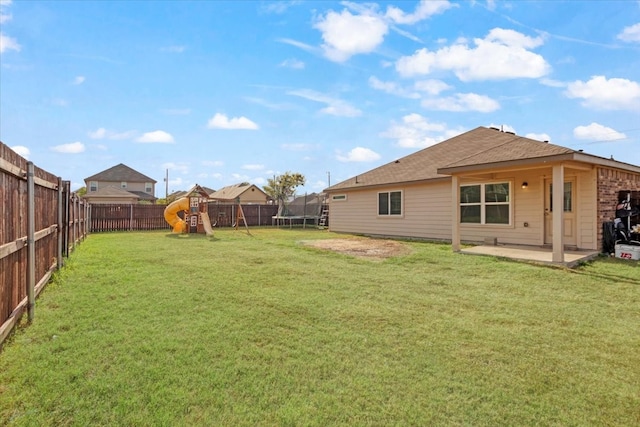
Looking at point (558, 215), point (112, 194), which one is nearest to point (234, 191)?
point (112, 194)

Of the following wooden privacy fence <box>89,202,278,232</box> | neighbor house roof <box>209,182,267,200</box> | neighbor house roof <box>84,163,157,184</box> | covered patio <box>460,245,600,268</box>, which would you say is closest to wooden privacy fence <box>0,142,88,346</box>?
covered patio <box>460,245,600,268</box>

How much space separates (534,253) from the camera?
830cm

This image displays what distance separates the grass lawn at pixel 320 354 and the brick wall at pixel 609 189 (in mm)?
3637

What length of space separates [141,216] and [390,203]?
13.8 metres

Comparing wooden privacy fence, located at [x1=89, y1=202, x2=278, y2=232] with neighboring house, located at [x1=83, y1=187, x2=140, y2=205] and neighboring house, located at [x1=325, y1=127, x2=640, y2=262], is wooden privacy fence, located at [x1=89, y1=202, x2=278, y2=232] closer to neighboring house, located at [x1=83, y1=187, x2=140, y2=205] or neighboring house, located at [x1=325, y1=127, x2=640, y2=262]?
neighboring house, located at [x1=325, y1=127, x2=640, y2=262]

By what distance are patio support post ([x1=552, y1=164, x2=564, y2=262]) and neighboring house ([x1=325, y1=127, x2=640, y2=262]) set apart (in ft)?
0.06

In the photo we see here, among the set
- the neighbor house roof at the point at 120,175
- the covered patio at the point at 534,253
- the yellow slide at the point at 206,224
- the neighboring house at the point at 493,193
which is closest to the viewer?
the covered patio at the point at 534,253

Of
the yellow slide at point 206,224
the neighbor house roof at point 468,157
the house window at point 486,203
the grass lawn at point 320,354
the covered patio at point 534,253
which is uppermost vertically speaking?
the neighbor house roof at point 468,157

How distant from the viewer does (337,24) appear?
10383 mm

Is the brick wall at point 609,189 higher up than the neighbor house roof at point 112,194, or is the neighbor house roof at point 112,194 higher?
the neighbor house roof at point 112,194

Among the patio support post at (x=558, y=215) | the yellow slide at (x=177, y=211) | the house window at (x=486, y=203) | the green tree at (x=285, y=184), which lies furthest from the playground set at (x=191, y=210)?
the green tree at (x=285, y=184)

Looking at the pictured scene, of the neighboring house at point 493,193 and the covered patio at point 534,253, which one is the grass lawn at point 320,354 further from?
the neighboring house at point 493,193

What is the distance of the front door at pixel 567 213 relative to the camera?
8.80 m

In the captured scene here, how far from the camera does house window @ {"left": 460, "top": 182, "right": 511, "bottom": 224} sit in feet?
33.4
